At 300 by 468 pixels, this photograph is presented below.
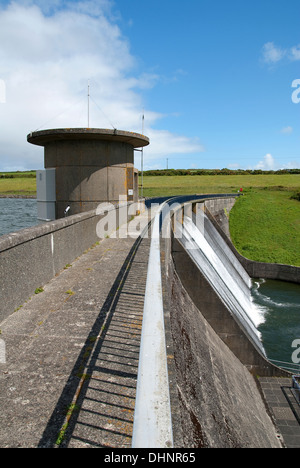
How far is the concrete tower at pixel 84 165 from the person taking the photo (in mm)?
15984

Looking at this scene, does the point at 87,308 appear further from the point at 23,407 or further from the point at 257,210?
the point at 257,210

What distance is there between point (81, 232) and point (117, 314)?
14.7 feet

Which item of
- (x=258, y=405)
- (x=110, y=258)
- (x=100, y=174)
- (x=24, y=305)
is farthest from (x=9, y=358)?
(x=100, y=174)

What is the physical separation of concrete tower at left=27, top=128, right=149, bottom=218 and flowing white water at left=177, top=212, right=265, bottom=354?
4.36m

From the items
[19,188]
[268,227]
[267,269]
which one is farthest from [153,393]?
[19,188]

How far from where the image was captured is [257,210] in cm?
4738

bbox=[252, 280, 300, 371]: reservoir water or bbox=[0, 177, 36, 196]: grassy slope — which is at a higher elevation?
bbox=[0, 177, 36, 196]: grassy slope

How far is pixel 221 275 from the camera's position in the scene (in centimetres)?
1800

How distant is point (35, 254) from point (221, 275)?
13.4 meters

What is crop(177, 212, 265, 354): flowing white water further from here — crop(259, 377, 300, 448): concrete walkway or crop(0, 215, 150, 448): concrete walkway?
crop(0, 215, 150, 448): concrete walkway

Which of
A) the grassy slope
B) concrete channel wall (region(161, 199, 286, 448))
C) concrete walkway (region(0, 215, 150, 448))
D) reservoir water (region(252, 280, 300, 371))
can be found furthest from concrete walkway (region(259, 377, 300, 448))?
the grassy slope

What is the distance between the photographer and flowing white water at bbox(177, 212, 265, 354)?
47.8ft

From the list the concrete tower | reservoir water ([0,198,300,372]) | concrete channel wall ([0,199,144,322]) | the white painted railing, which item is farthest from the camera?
reservoir water ([0,198,300,372])

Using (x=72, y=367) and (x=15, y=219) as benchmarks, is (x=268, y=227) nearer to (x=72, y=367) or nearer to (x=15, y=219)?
(x=15, y=219)
